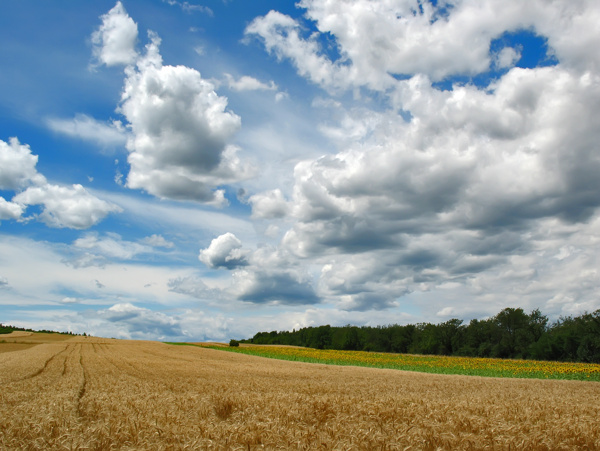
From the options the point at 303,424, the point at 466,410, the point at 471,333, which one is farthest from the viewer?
the point at 471,333

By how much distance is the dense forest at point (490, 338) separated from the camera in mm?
64375

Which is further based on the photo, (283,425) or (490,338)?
(490,338)

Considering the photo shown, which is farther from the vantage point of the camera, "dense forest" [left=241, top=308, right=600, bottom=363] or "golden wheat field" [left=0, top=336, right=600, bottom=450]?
"dense forest" [left=241, top=308, right=600, bottom=363]

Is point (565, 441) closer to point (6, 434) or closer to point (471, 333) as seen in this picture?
point (6, 434)

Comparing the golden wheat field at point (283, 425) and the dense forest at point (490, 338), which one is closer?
the golden wheat field at point (283, 425)

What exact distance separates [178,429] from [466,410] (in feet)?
23.9

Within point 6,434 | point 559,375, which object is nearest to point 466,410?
point 6,434

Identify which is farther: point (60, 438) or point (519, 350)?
point (519, 350)

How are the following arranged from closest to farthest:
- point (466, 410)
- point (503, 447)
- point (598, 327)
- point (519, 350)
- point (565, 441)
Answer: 1. point (503, 447)
2. point (565, 441)
3. point (466, 410)
4. point (598, 327)
5. point (519, 350)

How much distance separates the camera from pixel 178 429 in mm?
7230

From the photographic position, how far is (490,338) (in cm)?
8531

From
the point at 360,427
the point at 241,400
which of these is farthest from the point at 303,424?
the point at 241,400

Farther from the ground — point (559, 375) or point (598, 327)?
point (598, 327)

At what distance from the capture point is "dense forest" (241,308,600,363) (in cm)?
6438
